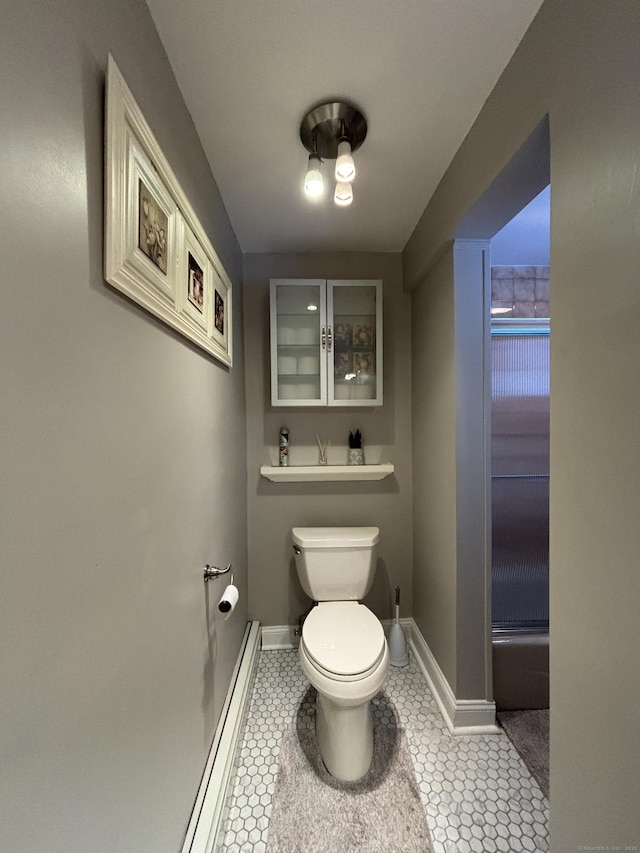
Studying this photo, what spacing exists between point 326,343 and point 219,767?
176 cm

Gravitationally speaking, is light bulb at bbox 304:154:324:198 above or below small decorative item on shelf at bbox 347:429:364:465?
above

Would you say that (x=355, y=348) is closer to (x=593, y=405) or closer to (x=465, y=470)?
(x=465, y=470)

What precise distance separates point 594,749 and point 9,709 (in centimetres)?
97

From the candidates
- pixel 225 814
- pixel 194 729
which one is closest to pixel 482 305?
pixel 194 729

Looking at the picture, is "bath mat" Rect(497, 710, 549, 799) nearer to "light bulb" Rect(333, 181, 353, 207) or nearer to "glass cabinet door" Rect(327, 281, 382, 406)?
"glass cabinet door" Rect(327, 281, 382, 406)

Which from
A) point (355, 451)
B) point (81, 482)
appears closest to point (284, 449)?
point (355, 451)

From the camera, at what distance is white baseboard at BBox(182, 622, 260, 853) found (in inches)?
34.3

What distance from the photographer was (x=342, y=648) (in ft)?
4.09

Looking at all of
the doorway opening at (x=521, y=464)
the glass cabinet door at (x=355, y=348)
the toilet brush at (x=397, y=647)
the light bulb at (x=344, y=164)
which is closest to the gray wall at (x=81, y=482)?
the light bulb at (x=344, y=164)

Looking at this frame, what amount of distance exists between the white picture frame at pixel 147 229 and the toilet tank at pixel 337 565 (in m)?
1.14

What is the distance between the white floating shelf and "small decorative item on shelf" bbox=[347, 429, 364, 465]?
0.12 ft

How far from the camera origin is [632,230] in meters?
0.54

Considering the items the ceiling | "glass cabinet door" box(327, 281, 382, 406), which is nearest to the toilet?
"glass cabinet door" box(327, 281, 382, 406)

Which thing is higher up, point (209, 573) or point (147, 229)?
point (147, 229)
